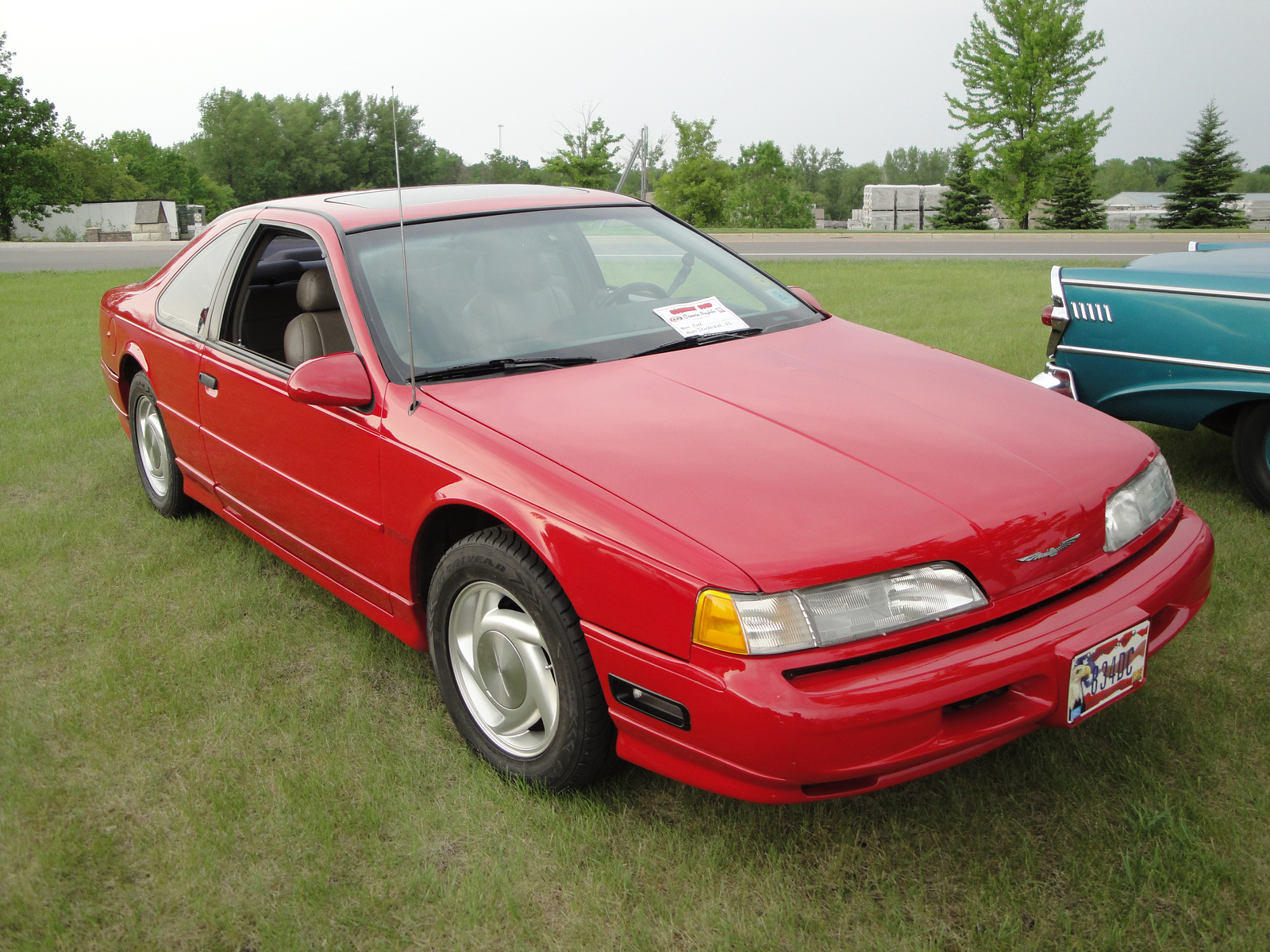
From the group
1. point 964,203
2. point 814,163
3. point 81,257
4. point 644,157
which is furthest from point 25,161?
point 814,163

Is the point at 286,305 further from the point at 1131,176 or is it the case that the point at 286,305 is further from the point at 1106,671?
the point at 1131,176

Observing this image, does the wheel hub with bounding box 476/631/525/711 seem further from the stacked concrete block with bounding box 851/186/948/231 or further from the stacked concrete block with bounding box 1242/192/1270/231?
the stacked concrete block with bounding box 1242/192/1270/231

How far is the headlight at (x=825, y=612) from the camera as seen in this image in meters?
1.90

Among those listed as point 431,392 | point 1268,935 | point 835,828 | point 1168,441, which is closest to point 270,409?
point 431,392

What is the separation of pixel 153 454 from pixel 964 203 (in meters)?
37.0

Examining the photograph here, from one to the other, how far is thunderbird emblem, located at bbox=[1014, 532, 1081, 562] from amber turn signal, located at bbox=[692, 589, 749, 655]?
0.65m

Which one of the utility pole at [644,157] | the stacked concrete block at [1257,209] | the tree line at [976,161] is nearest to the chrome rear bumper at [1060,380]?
the utility pole at [644,157]

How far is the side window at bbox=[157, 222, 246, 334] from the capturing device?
381 cm

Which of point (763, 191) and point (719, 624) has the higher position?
point (763, 191)

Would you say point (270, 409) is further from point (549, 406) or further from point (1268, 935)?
point (1268, 935)

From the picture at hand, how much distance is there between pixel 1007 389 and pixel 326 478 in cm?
201

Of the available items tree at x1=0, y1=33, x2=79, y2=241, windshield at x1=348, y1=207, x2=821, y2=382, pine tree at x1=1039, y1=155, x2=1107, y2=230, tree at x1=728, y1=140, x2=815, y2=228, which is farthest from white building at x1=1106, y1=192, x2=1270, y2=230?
tree at x1=0, y1=33, x2=79, y2=241

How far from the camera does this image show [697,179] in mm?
38031

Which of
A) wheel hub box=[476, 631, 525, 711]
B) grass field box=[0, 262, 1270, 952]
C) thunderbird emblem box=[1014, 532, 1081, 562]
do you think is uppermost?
thunderbird emblem box=[1014, 532, 1081, 562]
